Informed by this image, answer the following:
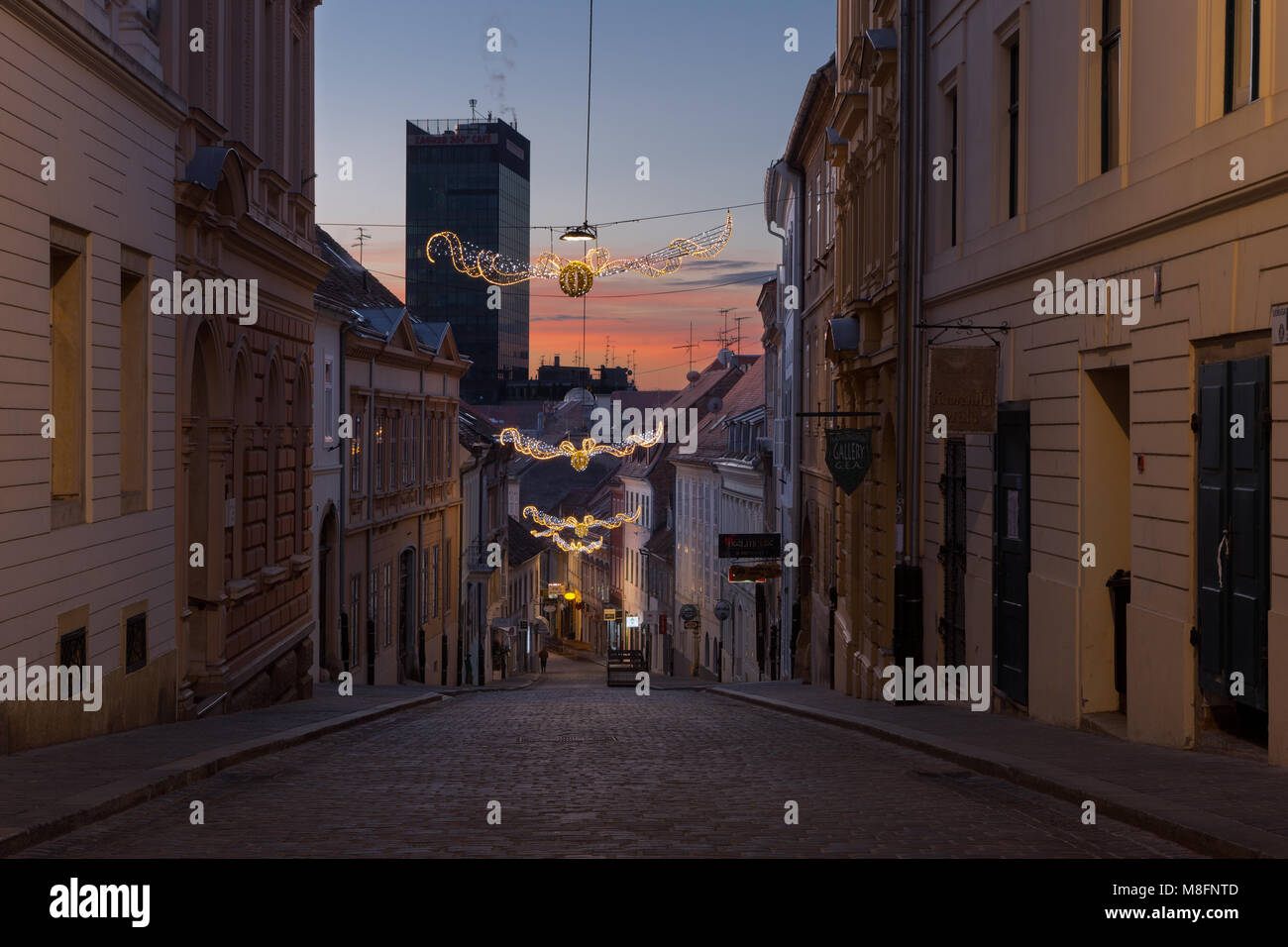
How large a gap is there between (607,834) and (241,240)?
1192 centimetres

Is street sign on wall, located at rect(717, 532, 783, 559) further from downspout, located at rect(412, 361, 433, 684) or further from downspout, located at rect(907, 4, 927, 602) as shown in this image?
downspout, located at rect(907, 4, 927, 602)

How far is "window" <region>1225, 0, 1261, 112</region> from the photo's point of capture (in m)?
9.24

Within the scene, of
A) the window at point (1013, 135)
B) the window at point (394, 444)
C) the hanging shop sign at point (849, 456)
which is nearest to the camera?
the window at point (1013, 135)

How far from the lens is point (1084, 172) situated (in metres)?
12.2

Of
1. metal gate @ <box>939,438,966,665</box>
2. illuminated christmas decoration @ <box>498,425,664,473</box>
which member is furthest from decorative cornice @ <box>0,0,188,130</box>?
illuminated christmas decoration @ <box>498,425,664,473</box>

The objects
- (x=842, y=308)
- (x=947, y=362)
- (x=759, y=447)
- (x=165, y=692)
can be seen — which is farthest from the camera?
(x=759, y=447)

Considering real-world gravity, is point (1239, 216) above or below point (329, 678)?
above

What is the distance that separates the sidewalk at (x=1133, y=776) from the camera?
24.0 feet

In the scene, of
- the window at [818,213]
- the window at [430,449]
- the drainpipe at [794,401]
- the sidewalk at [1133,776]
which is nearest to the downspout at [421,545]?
the window at [430,449]

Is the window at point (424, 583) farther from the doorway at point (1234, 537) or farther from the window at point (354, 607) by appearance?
the doorway at point (1234, 537)

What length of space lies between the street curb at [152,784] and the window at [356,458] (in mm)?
14769

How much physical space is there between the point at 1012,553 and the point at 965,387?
1.80m

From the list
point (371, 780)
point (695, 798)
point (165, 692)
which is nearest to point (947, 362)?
point (695, 798)
